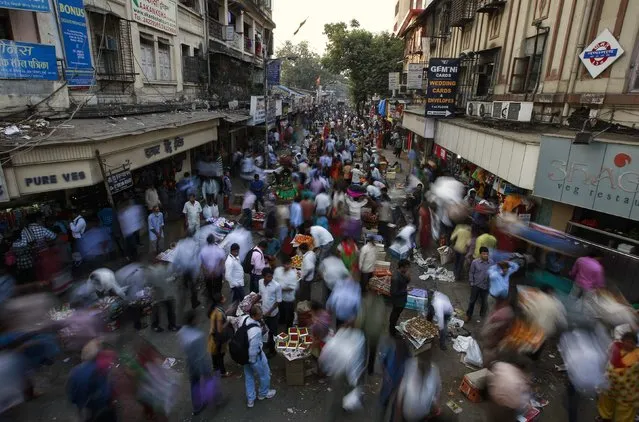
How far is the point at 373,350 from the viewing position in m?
6.19

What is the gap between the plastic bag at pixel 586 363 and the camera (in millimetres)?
4996

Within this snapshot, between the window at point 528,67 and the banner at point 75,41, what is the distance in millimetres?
12038

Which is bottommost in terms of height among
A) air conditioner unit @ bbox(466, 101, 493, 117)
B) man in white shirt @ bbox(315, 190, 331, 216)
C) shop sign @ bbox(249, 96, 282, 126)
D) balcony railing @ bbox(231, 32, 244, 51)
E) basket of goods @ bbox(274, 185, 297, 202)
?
basket of goods @ bbox(274, 185, 297, 202)

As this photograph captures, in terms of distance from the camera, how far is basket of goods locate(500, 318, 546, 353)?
590 cm

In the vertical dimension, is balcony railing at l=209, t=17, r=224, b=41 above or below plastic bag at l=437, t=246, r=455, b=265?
above

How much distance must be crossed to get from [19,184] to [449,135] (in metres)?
13.9

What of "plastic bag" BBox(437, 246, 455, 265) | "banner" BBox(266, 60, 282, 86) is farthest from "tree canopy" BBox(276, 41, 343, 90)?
"plastic bag" BBox(437, 246, 455, 265)

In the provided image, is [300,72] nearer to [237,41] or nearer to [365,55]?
[365,55]

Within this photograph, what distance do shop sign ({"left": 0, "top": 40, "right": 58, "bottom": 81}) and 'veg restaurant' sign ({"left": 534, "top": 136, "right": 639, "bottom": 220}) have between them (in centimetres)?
1071

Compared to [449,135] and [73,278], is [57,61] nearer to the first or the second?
[73,278]

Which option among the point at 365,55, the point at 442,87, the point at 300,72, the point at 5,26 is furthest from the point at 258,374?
the point at 300,72

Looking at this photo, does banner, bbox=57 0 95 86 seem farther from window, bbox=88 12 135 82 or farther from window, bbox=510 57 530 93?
window, bbox=510 57 530 93

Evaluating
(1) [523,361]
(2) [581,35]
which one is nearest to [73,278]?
(1) [523,361]

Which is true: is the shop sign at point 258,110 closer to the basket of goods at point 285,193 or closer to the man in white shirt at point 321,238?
the basket of goods at point 285,193
